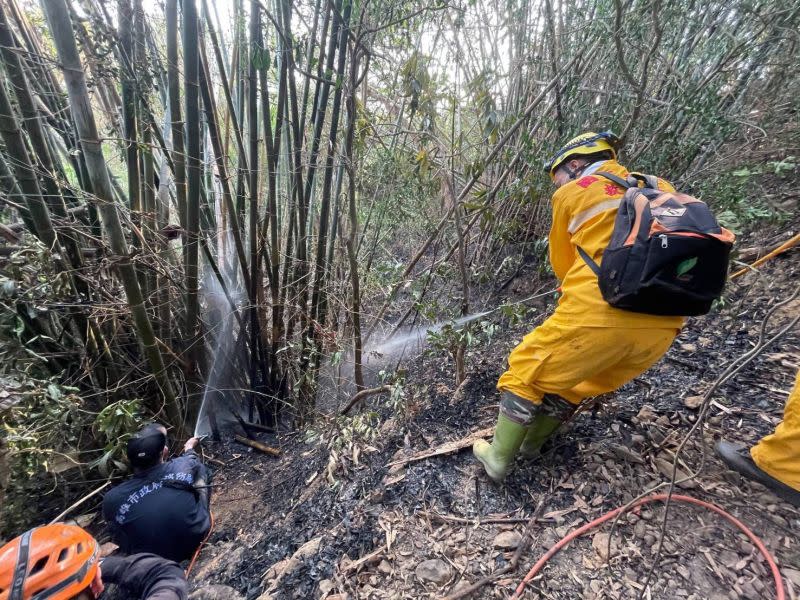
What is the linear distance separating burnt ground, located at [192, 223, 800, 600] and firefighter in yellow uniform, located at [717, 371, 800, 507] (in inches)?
2.3

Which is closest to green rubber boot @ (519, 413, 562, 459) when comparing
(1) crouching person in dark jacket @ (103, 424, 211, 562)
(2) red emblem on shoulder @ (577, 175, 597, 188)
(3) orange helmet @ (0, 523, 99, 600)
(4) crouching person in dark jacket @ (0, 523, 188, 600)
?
(2) red emblem on shoulder @ (577, 175, 597, 188)

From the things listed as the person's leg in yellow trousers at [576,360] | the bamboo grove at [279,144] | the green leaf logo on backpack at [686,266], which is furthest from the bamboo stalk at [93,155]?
the green leaf logo on backpack at [686,266]

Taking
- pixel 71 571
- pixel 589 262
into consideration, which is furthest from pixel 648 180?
pixel 71 571

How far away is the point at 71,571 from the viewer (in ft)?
4.31

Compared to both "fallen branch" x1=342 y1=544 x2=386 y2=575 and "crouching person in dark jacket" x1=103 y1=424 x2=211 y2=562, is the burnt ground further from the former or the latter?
"crouching person in dark jacket" x1=103 y1=424 x2=211 y2=562

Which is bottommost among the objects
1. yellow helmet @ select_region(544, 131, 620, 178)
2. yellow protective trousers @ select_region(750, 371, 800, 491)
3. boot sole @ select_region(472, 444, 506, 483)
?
boot sole @ select_region(472, 444, 506, 483)

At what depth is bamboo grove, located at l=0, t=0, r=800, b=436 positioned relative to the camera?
2.03m

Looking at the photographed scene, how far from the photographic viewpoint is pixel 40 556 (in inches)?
51.1

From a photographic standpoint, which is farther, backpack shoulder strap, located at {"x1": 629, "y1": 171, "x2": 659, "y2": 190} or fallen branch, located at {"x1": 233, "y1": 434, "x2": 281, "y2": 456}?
fallen branch, located at {"x1": 233, "y1": 434, "x2": 281, "y2": 456}

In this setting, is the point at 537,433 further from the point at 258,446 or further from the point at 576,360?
the point at 258,446

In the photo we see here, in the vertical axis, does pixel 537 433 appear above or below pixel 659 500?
above

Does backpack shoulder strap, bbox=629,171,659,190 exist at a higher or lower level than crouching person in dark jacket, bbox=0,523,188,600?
higher

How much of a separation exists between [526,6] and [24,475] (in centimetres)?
437

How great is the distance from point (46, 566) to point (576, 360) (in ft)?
6.45
